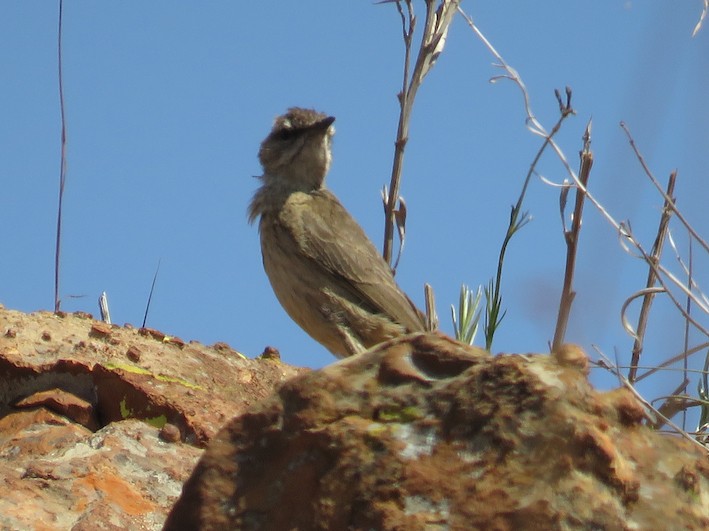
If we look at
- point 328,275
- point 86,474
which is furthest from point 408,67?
point 86,474

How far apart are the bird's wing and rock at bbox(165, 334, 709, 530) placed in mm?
4670

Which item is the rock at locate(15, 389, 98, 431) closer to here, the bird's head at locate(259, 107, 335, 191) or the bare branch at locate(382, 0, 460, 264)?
the bare branch at locate(382, 0, 460, 264)

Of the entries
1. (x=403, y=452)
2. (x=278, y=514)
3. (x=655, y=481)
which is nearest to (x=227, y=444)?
(x=278, y=514)

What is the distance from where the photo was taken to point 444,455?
2283 mm

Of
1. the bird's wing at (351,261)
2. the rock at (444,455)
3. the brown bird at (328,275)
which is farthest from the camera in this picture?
the bird's wing at (351,261)

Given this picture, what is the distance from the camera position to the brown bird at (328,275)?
7133 mm

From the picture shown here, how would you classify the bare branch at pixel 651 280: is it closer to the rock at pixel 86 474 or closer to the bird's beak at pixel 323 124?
the rock at pixel 86 474

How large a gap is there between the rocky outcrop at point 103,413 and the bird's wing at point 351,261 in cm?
258

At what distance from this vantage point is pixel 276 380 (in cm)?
446

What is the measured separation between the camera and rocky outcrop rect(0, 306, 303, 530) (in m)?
2.98

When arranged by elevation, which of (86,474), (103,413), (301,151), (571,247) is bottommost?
(86,474)

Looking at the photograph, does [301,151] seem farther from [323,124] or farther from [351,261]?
[351,261]

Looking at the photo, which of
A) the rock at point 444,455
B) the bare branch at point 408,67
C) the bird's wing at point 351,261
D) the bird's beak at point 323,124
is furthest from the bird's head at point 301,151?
the rock at point 444,455

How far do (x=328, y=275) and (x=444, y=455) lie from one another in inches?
197
